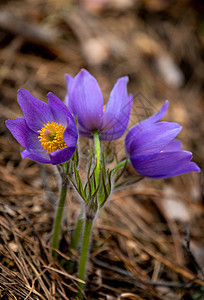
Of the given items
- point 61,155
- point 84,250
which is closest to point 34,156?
point 61,155

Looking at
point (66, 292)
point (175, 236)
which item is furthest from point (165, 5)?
point (66, 292)

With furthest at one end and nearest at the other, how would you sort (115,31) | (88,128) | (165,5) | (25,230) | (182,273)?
(165,5) → (115,31) → (182,273) → (25,230) → (88,128)

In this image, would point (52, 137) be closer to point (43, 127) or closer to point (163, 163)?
point (43, 127)

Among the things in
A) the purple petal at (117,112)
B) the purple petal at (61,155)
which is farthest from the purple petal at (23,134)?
the purple petal at (117,112)

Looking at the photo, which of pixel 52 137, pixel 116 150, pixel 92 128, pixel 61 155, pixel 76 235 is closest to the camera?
pixel 61 155

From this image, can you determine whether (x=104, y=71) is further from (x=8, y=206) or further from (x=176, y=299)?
(x=176, y=299)

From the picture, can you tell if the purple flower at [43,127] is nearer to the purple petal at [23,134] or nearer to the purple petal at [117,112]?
the purple petal at [23,134]

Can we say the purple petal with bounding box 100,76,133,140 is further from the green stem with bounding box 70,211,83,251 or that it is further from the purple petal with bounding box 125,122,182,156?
the green stem with bounding box 70,211,83,251
